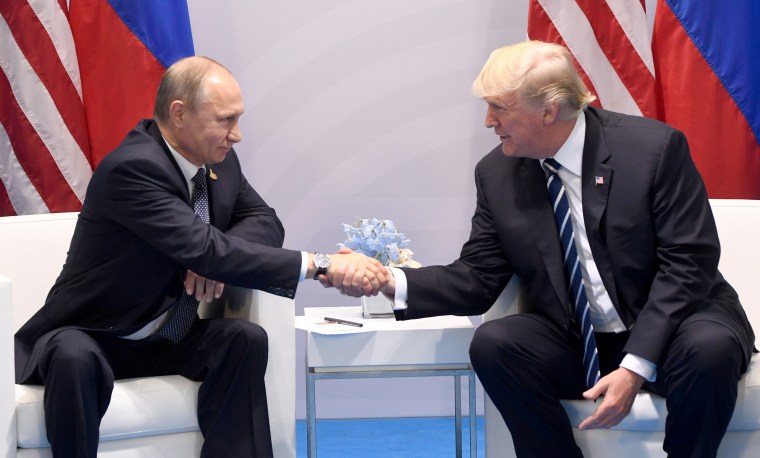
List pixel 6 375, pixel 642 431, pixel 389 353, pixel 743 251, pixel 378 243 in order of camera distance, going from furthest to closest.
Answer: pixel 378 243 < pixel 743 251 < pixel 389 353 < pixel 642 431 < pixel 6 375

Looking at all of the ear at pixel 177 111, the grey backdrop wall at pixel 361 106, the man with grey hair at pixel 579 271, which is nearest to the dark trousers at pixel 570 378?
the man with grey hair at pixel 579 271

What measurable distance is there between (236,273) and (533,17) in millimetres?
1809

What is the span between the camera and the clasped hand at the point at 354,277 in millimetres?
3139

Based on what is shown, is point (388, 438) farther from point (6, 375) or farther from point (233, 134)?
point (6, 375)

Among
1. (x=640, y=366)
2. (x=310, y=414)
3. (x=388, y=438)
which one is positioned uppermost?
(x=640, y=366)

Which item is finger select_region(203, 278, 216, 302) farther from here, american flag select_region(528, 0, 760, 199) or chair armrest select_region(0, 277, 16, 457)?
american flag select_region(528, 0, 760, 199)

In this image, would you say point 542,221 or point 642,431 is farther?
point 542,221

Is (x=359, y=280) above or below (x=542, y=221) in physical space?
below

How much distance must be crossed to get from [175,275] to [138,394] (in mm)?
393

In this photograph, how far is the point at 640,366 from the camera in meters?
2.75

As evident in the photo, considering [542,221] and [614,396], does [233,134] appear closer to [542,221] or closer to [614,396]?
[542,221]

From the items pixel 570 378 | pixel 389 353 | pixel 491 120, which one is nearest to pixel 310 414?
pixel 389 353

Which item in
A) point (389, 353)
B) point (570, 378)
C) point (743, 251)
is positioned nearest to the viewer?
point (570, 378)

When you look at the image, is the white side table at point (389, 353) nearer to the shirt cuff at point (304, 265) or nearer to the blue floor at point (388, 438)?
the shirt cuff at point (304, 265)
